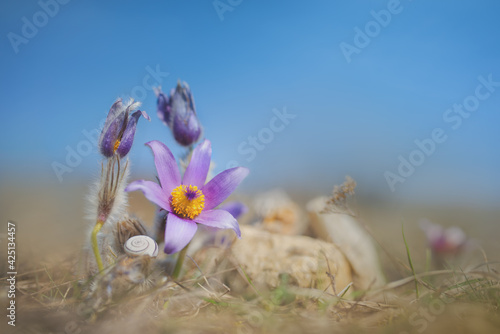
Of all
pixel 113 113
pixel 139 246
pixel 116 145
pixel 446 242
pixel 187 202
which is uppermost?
pixel 113 113

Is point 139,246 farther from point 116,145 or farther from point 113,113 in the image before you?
point 113,113

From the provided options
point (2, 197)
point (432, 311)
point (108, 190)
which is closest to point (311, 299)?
point (432, 311)

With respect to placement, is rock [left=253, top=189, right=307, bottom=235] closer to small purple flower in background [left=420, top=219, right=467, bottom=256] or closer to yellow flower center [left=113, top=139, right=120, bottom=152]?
small purple flower in background [left=420, top=219, right=467, bottom=256]

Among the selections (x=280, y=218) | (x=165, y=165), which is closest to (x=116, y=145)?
(x=165, y=165)

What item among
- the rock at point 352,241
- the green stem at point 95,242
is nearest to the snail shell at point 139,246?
the green stem at point 95,242

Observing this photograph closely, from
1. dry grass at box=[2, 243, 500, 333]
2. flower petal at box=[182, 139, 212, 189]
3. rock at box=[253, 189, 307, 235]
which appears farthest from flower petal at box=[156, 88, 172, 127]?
rock at box=[253, 189, 307, 235]

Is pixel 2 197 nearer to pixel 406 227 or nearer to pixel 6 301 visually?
pixel 6 301

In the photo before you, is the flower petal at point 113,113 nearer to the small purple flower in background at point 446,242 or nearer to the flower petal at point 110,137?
the flower petal at point 110,137
